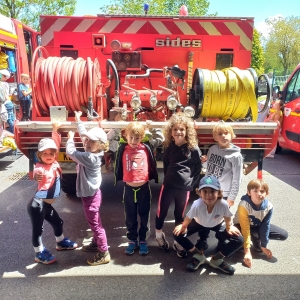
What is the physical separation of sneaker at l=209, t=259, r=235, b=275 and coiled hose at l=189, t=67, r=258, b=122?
161 cm

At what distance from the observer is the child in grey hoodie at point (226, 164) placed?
3.35 m

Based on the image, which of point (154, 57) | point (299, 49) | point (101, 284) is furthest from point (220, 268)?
point (299, 49)

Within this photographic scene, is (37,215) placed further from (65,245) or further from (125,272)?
(125,272)

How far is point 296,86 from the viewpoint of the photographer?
23.7 ft

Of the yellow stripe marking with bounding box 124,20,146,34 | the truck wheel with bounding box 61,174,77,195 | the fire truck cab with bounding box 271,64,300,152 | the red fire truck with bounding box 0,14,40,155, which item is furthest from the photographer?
the red fire truck with bounding box 0,14,40,155

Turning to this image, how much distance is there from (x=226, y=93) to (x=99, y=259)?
2.18 meters

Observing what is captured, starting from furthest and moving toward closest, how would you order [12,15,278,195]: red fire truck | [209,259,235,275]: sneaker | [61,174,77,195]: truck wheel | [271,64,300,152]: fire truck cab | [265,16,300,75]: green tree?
[265,16,300,75]: green tree, [271,64,300,152]: fire truck cab, [61,174,77,195]: truck wheel, [12,15,278,195]: red fire truck, [209,259,235,275]: sneaker

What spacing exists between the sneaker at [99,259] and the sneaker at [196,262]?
0.76 m

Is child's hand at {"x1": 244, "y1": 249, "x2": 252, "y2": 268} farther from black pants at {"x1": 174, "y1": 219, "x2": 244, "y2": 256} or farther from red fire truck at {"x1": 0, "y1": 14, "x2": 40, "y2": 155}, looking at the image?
red fire truck at {"x1": 0, "y1": 14, "x2": 40, "y2": 155}

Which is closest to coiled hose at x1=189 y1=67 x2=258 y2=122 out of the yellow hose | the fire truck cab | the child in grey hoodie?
the yellow hose

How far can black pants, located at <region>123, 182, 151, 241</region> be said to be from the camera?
337cm

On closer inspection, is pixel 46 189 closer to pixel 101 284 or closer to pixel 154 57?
pixel 101 284

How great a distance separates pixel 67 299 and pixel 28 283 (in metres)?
0.44

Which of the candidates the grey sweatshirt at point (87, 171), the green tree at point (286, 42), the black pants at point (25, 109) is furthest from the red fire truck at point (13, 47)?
the green tree at point (286, 42)
